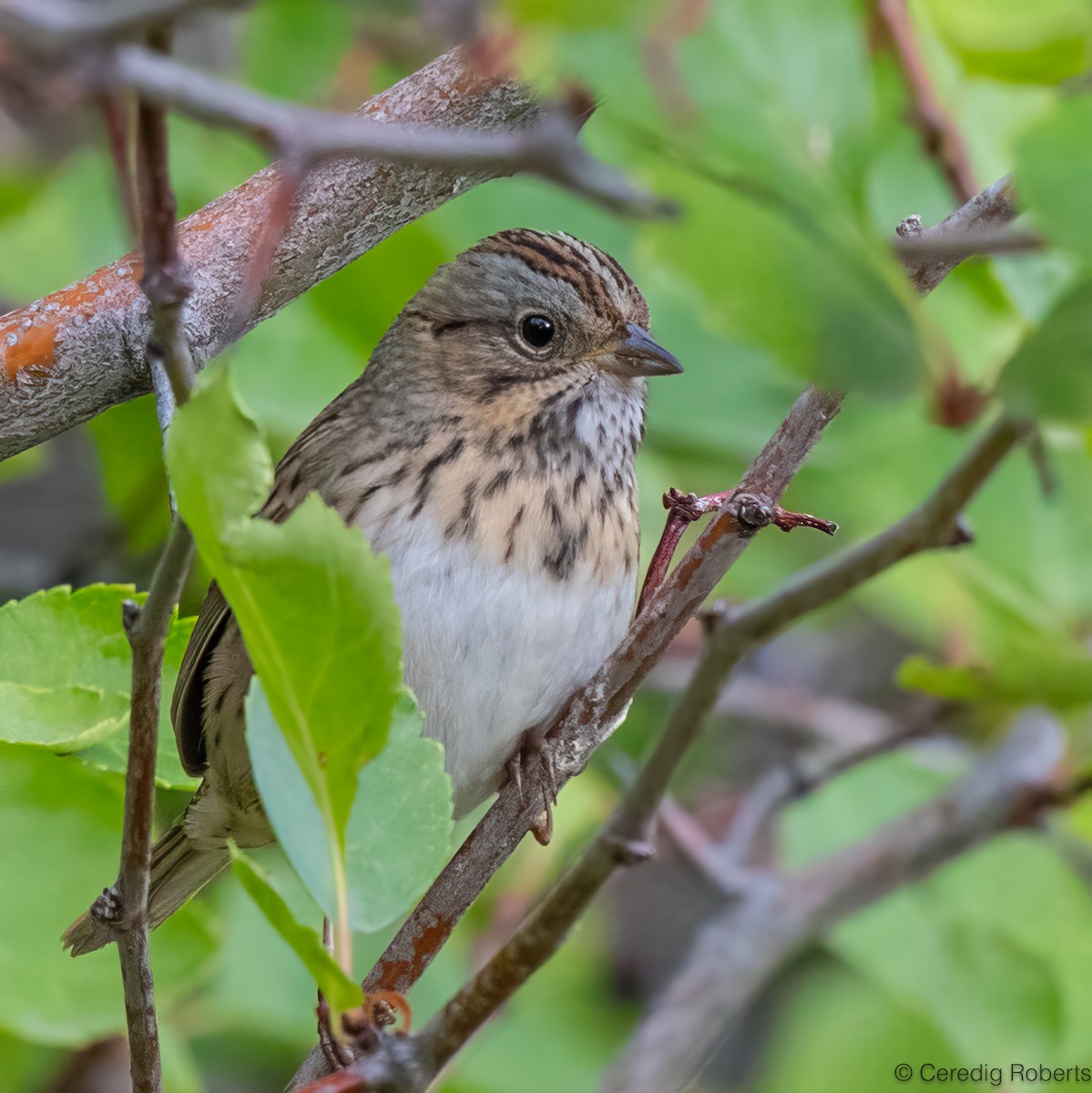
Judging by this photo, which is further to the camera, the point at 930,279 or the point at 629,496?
the point at 629,496

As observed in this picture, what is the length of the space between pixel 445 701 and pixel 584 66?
1.31m

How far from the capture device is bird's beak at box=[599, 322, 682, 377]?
7.38ft

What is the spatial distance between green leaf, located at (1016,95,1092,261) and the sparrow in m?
1.26

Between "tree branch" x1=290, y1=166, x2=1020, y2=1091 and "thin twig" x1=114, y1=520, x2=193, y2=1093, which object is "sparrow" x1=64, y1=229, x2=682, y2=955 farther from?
"thin twig" x1=114, y1=520, x2=193, y2=1093

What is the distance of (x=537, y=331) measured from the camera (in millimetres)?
2326

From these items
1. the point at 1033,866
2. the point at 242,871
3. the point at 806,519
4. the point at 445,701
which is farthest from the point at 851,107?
the point at 1033,866

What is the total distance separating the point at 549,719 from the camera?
7.00 ft

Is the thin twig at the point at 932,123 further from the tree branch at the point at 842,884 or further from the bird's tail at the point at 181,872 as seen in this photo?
the bird's tail at the point at 181,872

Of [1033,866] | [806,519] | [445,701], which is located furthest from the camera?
[1033,866]

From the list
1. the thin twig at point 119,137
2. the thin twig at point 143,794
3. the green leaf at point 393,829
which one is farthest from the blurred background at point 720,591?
the green leaf at point 393,829

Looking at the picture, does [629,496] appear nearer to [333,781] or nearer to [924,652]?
[333,781]

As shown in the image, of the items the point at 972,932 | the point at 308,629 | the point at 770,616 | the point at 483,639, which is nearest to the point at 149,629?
the point at 308,629

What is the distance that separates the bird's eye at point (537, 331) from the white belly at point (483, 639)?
400 mm

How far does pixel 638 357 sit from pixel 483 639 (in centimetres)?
51
